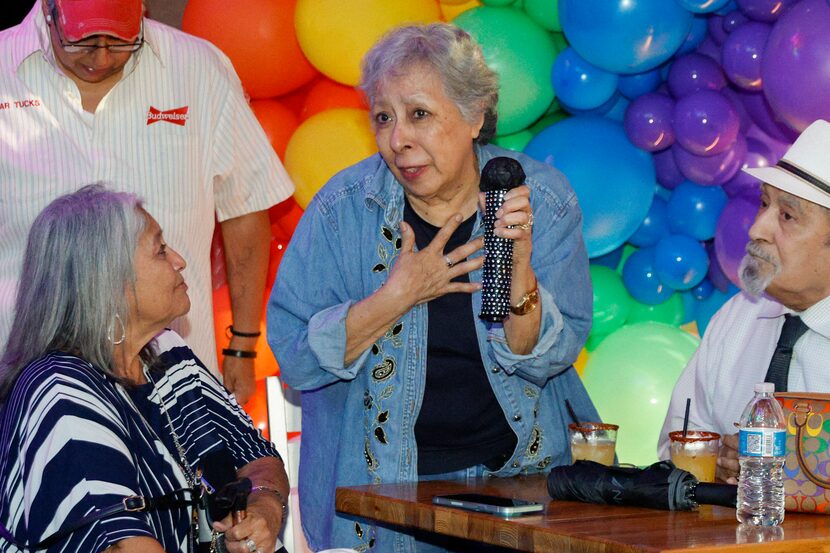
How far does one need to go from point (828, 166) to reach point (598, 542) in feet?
4.11

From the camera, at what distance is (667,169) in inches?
165

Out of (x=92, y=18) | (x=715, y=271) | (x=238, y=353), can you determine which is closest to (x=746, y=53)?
(x=715, y=271)

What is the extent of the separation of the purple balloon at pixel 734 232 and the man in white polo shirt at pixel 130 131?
1654 millimetres

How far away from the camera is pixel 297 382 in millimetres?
2762

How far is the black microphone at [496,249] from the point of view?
2447 millimetres

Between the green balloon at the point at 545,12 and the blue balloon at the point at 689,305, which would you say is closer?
the green balloon at the point at 545,12

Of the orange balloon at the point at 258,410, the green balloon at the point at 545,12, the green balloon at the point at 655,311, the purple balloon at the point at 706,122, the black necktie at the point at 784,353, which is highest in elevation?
the green balloon at the point at 545,12

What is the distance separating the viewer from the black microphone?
2.45 metres

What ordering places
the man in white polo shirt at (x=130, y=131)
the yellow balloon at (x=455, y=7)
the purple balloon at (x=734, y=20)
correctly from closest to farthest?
the man in white polo shirt at (x=130, y=131), the purple balloon at (x=734, y=20), the yellow balloon at (x=455, y=7)

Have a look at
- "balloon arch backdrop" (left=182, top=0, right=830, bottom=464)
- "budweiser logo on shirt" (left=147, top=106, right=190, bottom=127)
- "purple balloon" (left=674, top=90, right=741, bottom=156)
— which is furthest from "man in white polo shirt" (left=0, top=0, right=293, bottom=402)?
"purple balloon" (left=674, top=90, right=741, bottom=156)

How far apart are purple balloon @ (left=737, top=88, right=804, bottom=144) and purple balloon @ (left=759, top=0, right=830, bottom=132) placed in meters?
0.28

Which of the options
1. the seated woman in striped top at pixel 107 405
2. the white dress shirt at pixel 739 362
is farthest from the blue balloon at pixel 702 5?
the seated woman in striped top at pixel 107 405

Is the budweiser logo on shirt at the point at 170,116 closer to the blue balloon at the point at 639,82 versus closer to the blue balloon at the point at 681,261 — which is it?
the blue balloon at the point at 639,82

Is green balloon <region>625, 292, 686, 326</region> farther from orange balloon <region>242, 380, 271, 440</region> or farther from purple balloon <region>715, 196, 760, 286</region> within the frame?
orange balloon <region>242, 380, 271, 440</region>
